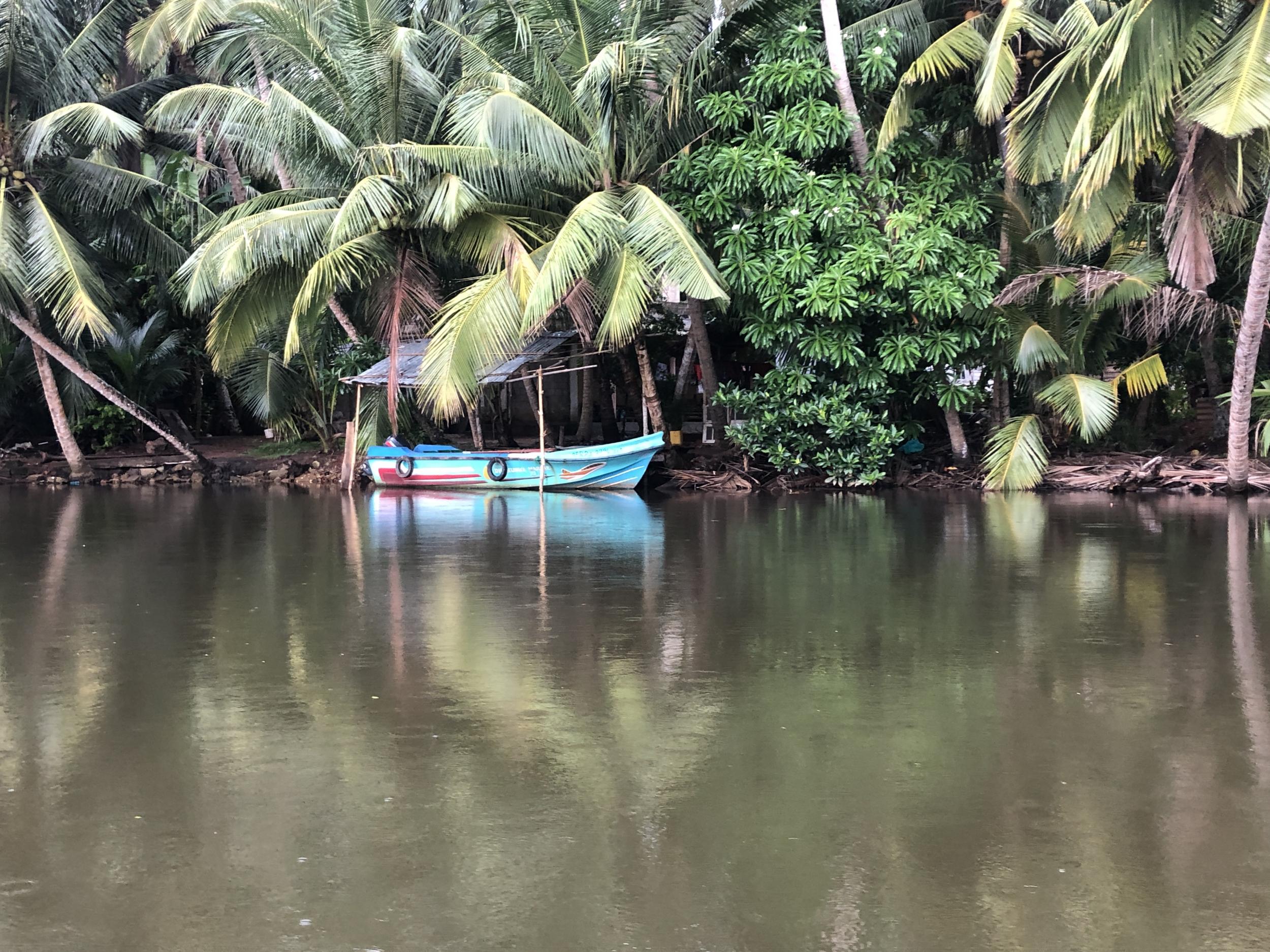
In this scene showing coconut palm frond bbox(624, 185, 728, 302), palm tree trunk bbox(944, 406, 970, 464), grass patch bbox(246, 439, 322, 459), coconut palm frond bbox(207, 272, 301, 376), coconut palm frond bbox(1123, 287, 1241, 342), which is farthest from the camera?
grass patch bbox(246, 439, 322, 459)

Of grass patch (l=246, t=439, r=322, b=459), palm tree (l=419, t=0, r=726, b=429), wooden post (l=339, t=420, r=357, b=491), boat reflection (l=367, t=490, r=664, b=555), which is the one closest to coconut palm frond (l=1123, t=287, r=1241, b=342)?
palm tree (l=419, t=0, r=726, b=429)

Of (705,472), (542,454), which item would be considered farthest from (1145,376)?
(542,454)

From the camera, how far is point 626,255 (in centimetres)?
1569

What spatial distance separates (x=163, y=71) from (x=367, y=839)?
77.5 feet

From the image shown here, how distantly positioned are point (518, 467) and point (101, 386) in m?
7.47

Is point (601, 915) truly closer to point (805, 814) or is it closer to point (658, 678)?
point (805, 814)

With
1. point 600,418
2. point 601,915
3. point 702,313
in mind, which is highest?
point 702,313

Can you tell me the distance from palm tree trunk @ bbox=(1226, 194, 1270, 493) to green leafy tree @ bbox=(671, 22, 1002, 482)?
314cm

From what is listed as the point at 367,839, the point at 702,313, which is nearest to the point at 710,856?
the point at 367,839

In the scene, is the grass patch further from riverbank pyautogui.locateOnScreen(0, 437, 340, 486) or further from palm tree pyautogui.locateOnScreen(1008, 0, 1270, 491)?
palm tree pyautogui.locateOnScreen(1008, 0, 1270, 491)

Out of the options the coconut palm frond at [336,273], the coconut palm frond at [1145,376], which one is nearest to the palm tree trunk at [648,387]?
the coconut palm frond at [336,273]

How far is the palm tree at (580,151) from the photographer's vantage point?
15531mm

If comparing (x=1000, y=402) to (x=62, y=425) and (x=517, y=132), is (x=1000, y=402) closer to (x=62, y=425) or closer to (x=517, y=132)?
(x=517, y=132)

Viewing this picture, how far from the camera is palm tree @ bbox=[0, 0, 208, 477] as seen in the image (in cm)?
1833
